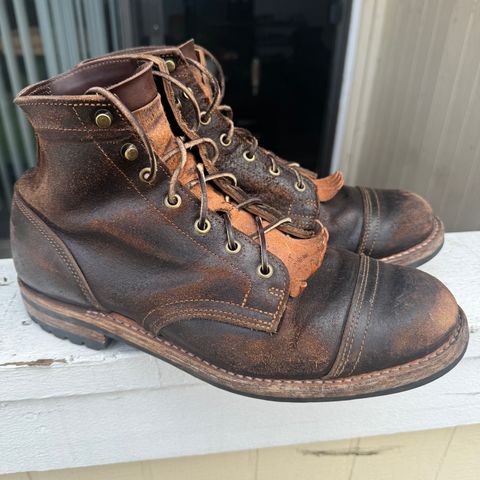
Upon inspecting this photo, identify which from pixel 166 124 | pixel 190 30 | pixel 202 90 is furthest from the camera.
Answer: pixel 190 30

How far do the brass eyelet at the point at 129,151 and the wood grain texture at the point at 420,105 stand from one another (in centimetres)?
75

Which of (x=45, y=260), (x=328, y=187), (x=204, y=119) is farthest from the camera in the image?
(x=328, y=187)

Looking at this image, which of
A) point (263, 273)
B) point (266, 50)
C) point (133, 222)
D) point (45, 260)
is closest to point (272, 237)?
point (263, 273)

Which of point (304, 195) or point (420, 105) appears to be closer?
point (304, 195)

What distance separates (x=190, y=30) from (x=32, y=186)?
0.98 meters

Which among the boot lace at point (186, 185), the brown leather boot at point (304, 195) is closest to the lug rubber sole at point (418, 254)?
the brown leather boot at point (304, 195)

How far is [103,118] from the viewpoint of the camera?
438 millimetres

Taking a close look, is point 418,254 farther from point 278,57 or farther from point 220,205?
point 278,57

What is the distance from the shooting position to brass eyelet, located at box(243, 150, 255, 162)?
0.66 meters

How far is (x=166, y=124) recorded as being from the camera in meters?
0.50

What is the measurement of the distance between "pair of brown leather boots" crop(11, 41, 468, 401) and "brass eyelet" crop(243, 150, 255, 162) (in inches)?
4.0

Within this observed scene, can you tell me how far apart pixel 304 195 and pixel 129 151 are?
0.29 m

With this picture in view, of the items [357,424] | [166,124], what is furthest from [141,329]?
[357,424]

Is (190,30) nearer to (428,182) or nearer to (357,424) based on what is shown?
(428,182)
